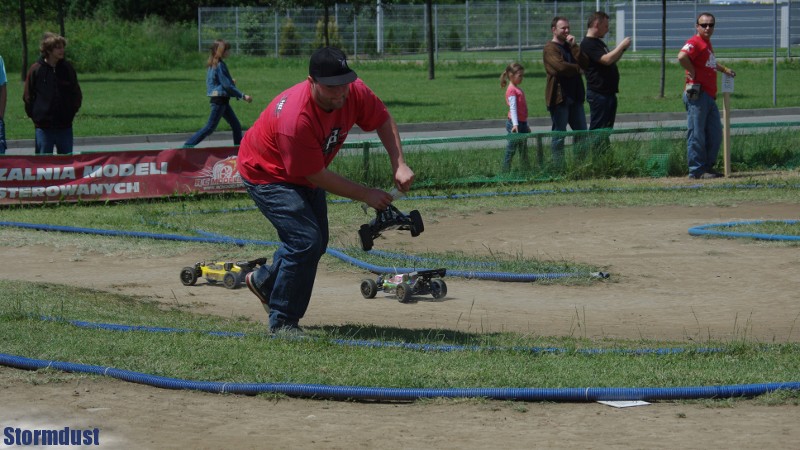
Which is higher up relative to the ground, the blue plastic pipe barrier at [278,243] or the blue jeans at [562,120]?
the blue jeans at [562,120]

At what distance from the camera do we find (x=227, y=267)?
34.5 feet

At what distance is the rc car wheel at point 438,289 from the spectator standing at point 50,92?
23.3 ft

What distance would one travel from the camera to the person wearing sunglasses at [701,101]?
1619cm

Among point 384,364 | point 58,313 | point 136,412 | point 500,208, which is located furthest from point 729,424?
point 500,208

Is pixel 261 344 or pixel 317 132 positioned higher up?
pixel 317 132

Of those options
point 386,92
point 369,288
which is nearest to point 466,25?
point 386,92

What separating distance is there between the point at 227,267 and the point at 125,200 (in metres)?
5.49

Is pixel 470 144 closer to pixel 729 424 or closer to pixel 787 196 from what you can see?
pixel 787 196

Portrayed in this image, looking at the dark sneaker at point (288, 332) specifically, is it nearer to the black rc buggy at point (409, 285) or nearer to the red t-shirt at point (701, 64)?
the black rc buggy at point (409, 285)

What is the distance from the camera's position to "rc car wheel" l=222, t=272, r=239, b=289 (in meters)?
10.4

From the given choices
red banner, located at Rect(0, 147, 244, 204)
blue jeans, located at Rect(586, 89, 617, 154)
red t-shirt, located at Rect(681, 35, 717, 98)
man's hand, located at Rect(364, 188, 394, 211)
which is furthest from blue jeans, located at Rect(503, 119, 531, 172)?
man's hand, located at Rect(364, 188, 394, 211)

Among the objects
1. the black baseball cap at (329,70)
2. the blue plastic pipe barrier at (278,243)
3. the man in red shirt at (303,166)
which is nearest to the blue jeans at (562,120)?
the blue plastic pipe barrier at (278,243)

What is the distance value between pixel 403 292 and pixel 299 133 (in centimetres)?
268

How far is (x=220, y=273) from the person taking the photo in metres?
10.5
